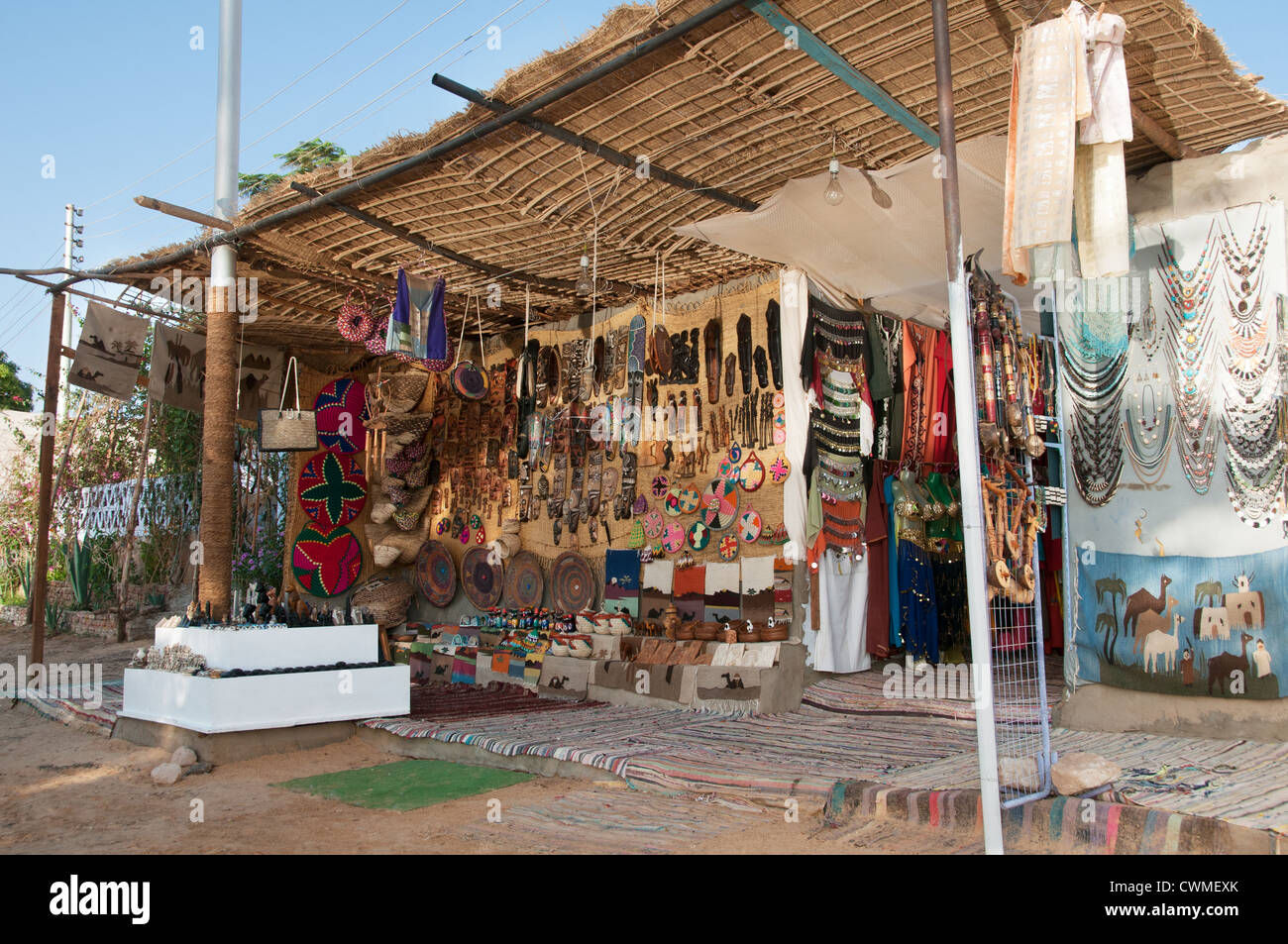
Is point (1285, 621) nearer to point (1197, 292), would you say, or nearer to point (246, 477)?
point (1197, 292)

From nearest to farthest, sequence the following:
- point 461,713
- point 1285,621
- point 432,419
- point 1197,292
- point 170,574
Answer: point 1285,621 → point 1197,292 → point 461,713 → point 432,419 → point 170,574

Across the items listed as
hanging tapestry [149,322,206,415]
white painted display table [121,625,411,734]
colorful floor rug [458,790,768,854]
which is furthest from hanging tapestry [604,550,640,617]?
hanging tapestry [149,322,206,415]

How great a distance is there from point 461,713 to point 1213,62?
570 centimetres

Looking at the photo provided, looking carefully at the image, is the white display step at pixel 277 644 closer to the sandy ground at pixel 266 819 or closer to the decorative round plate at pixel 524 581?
the sandy ground at pixel 266 819

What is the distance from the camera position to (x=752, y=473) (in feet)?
23.3

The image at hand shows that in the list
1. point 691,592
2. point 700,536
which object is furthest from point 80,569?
point 700,536

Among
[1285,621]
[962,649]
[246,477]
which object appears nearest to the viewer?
[1285,621]

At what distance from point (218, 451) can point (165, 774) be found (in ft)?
8.14

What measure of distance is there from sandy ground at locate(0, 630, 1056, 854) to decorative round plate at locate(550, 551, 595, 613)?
272cm

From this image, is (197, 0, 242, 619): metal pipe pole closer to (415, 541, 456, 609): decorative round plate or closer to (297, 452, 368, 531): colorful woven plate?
(297, 452, 368, 531): colorful woven plate

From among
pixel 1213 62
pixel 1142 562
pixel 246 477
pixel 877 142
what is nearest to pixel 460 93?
pixel 877 142

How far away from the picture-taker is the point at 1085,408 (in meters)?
5.46

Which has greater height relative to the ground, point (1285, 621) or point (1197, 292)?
point (1197, 292)

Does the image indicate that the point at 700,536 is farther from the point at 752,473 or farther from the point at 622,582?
the point at 622,582
